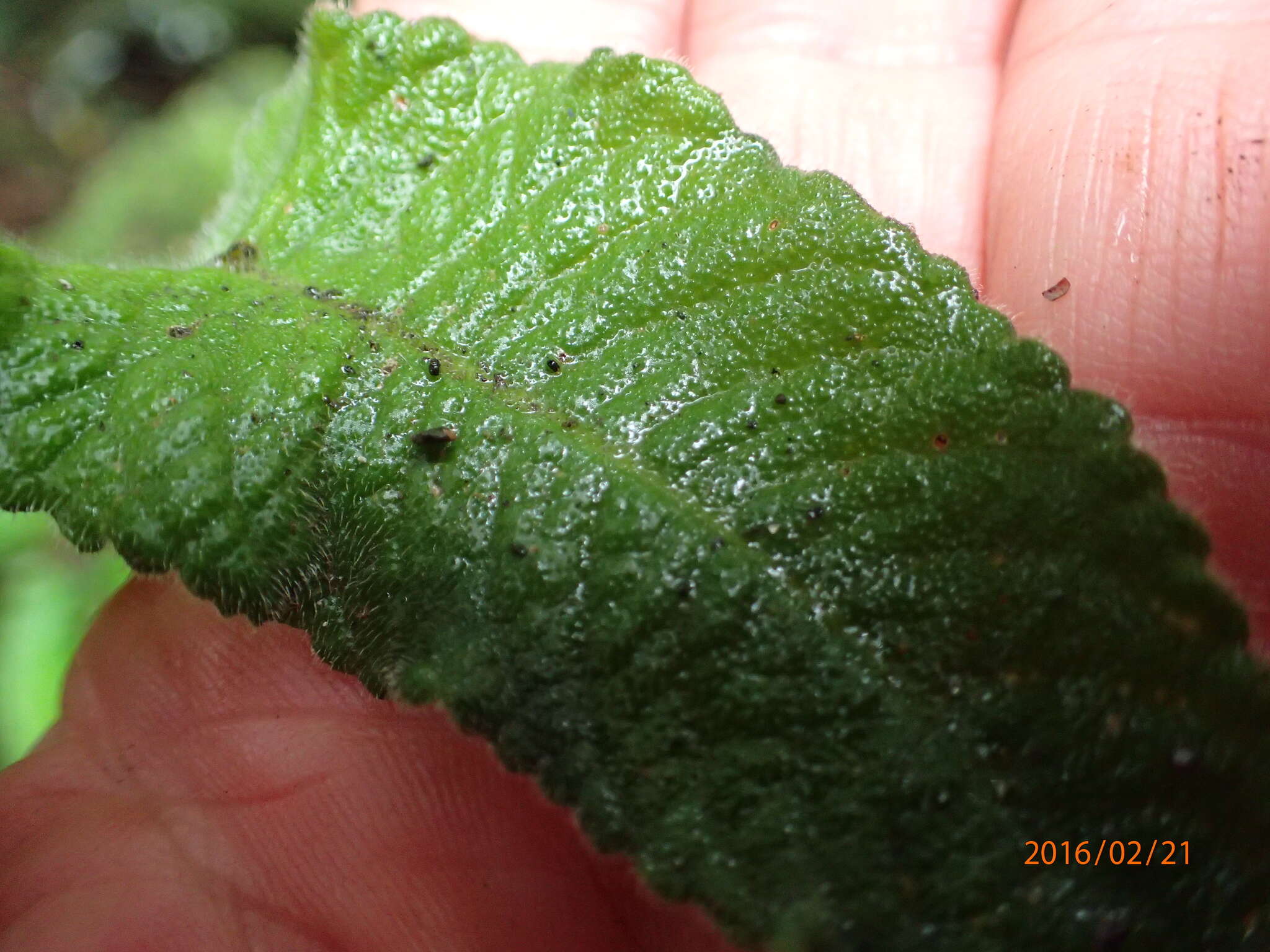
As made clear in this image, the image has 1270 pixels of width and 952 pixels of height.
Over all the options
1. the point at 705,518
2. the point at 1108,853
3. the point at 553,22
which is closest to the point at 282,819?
the point at 705,518

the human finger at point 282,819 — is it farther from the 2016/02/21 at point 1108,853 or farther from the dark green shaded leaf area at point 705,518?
the 2016/02/21 at point 1108,853

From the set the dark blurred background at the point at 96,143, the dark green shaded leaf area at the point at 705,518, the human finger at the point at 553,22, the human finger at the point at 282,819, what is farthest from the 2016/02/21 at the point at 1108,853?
the dark blurred background at the point at 96,143

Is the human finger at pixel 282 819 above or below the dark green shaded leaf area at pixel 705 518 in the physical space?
below

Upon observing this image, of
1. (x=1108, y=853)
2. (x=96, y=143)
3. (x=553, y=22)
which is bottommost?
(x=1108, y=853)

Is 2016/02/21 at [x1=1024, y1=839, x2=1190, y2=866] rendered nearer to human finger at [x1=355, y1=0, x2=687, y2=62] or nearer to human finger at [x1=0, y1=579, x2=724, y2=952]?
human finger at [x1=0, y1=579, x2=724, y2=952]

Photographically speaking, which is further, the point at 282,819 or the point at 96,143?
the point at 96,143

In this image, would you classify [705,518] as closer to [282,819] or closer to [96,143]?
[282,819]

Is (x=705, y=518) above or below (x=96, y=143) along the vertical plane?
below
